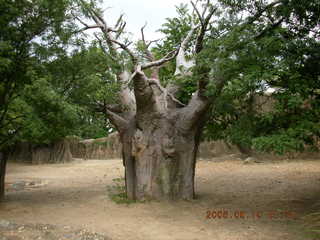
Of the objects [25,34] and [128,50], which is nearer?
[25,34]

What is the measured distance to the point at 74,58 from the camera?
796cm

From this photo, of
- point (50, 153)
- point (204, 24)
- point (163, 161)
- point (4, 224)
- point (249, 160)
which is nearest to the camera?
point (4, 224)

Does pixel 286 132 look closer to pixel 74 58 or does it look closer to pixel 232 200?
pixel 232 200

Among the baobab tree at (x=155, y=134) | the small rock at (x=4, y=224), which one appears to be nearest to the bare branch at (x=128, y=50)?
the baobab tree at (x=155, y=134)

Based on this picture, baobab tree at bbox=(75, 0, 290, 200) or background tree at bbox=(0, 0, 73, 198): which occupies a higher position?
background tree at bbox=(0, 0, 73, 198)

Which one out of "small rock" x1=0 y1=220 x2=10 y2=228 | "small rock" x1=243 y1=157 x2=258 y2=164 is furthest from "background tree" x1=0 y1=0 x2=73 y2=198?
"small rock" x1=243 y1=157 x2=258 y2=164

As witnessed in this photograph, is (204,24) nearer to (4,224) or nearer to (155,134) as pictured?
(155,134)

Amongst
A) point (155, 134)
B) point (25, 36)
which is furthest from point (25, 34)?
point (155, 134)

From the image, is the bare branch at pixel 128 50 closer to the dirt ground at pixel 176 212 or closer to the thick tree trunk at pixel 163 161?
the thick tree trunk at pixel 163 161
